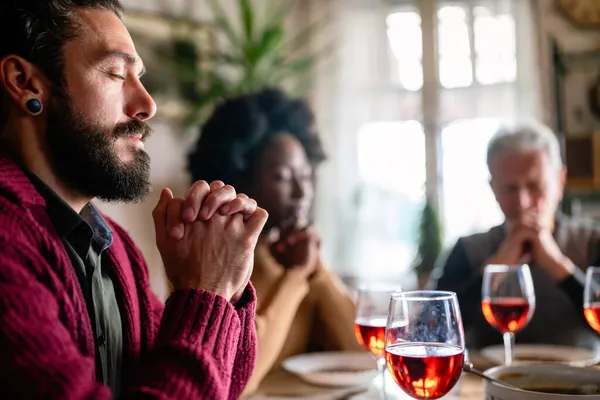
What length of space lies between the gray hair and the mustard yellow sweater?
0.60 metres

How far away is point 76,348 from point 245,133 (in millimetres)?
1194

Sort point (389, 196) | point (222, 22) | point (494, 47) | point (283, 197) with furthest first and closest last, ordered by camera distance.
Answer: point (389, 196) → point (494, 47) → point (222, 22) → point (283, 197)

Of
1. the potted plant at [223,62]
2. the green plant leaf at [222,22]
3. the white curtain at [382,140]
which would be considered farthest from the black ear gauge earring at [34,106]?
the white curtain at [382,140]

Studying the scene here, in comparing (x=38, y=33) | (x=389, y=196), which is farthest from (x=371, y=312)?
(x=389, y=196)

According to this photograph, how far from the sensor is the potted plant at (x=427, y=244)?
10.1 ft

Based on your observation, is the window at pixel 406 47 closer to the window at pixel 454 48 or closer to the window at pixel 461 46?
the window at pixel 461 46

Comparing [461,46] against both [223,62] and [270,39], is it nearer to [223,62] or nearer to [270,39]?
[270,39]

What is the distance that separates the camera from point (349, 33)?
352 centimetres

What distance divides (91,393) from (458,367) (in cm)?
39

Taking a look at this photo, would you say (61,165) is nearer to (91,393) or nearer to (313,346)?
(91,393)

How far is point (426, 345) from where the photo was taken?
709 millimetres

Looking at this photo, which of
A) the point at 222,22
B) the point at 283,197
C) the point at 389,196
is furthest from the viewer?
the point at 389,196

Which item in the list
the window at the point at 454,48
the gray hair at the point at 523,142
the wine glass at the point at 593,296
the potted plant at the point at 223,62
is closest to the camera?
the wine glass at the point at 593,296

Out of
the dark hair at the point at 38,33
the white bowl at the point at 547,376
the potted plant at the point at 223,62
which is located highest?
the potted plant at the point at 223,62
